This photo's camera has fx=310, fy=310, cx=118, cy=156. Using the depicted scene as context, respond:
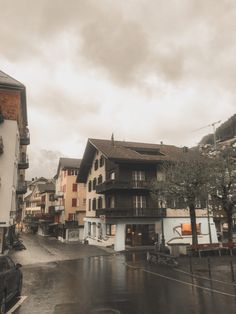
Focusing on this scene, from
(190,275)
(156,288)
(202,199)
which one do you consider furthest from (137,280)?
(202,199)

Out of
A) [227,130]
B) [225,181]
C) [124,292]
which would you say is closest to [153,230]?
[225,181]

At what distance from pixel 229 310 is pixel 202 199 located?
1733 cm

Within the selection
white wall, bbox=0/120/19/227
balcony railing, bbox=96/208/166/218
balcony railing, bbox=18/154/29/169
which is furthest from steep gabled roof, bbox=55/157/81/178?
white wall, bbox=0/120/19/227

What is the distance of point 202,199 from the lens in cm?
2789

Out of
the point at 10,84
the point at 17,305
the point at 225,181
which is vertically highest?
the point at 10,84

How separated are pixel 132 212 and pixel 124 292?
2176 centimetres

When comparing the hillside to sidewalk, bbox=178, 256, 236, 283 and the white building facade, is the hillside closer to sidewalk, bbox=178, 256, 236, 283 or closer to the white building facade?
sidewalk, bbox=178, 256, 236, 283

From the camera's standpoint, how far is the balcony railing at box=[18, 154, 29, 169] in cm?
3752

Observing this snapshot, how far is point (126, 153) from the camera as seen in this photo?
38594mm

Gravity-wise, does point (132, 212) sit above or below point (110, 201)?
below

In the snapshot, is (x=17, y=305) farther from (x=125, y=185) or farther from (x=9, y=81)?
(x=9, y=81)

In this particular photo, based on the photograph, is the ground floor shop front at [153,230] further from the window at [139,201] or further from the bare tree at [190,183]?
the bare tree at [190,183]

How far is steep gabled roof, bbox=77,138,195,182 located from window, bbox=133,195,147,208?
443 centimetres

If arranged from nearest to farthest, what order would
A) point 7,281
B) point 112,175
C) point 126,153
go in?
point 7,281, point 112,175, point 126,153
